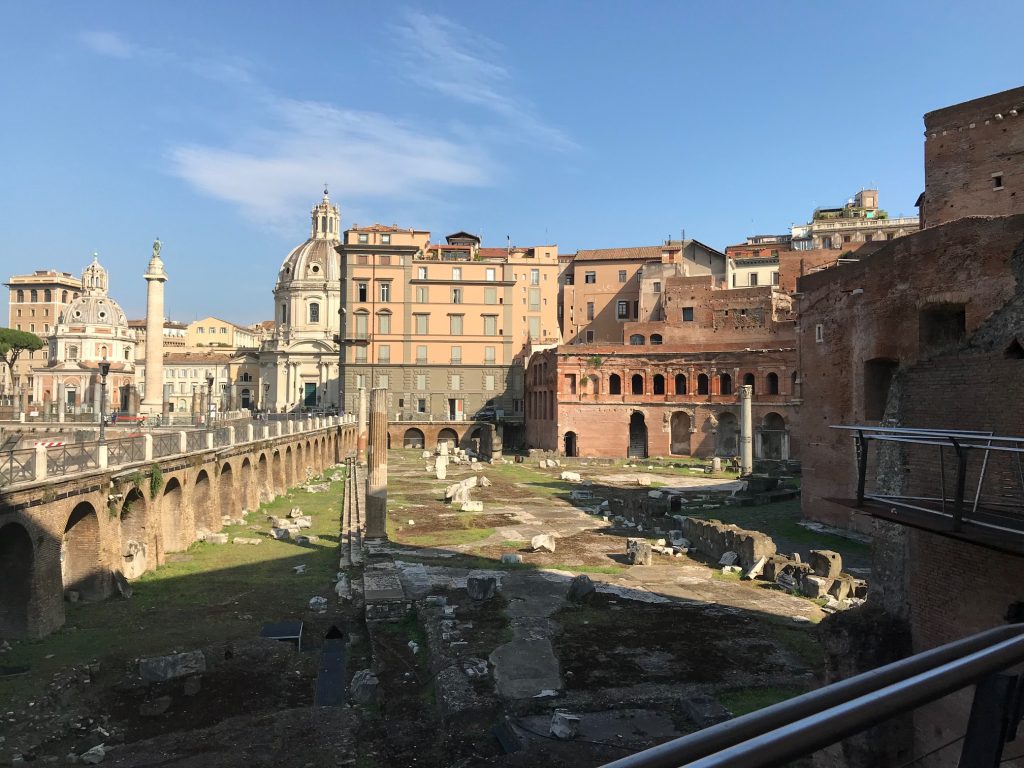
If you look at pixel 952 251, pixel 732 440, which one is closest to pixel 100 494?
pixel 952 251

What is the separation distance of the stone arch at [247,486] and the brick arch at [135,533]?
331 inches

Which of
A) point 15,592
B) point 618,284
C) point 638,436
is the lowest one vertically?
point 15,592

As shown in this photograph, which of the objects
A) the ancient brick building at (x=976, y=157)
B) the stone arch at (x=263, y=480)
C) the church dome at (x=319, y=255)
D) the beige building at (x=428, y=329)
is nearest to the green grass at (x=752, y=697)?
the ancient brick building at (x=976, y=157)

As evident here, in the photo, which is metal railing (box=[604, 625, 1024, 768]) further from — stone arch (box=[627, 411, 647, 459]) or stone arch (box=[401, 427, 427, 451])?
stone arch (box=[401, 427, 427, 451])

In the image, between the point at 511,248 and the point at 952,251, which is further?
the point at 511,248

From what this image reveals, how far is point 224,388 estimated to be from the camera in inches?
2731

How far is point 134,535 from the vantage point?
1692cm

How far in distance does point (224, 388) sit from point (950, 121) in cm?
6319

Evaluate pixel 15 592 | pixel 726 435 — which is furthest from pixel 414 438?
pixel 15 592

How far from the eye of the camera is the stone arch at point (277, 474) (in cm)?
2975

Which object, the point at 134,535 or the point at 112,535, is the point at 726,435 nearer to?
the point at 134,535

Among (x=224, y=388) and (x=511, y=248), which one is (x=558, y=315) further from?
(x=224, y=388)

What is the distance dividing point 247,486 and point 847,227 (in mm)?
55189

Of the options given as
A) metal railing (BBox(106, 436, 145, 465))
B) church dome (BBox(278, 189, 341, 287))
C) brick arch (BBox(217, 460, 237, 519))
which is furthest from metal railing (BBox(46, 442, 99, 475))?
church dome (BBox(278, 189, 341, 287))
